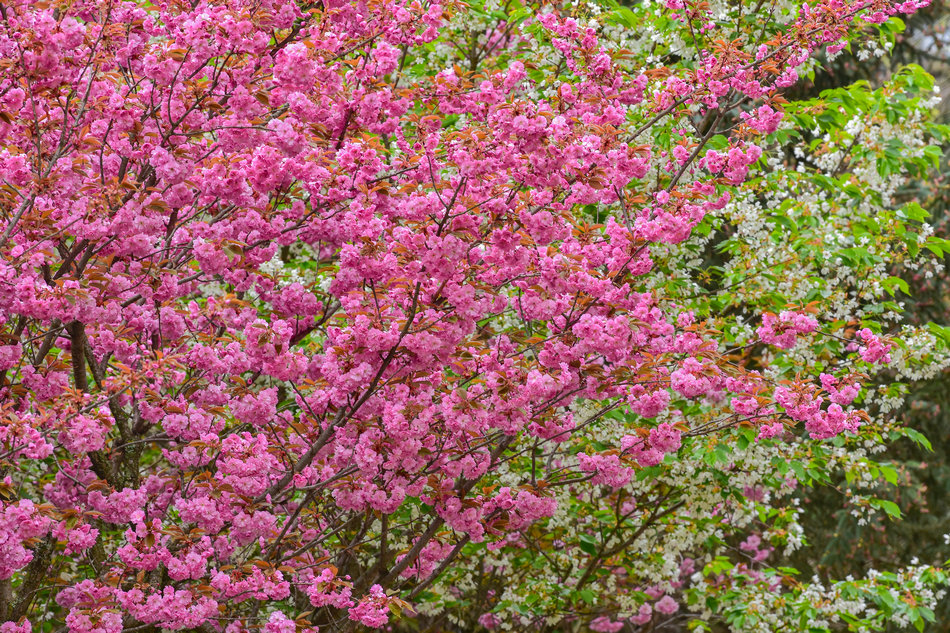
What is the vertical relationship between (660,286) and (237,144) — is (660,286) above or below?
above

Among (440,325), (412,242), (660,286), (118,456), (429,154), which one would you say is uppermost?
(660,286)

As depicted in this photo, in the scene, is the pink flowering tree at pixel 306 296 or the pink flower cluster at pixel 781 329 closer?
the pink flowering tree at pixel 306 296

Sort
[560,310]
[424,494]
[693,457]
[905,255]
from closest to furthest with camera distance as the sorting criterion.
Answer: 1. [560,310]
2. [424,494]
3. [693,457]
4. [905,255]

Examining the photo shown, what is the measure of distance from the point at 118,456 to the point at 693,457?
11.6 feet

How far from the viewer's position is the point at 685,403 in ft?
19.9

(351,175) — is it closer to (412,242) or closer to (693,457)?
(412,242)

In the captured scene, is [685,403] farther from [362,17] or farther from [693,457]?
[362,17]

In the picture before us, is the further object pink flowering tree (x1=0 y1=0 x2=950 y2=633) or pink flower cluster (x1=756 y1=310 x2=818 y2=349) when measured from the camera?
pink flower cluster (x1=756 y1=310 x2=818 y2=349)

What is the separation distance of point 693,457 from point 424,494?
2.18 metres

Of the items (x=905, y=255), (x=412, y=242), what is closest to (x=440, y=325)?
(x=412, y=242)

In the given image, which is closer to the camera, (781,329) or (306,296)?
(306,296)

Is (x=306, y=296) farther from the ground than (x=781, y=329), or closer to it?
closer to it

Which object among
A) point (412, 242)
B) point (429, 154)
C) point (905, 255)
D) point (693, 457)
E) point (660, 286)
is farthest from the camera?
point (905, 255)

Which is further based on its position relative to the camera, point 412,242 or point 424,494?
point 424,494
